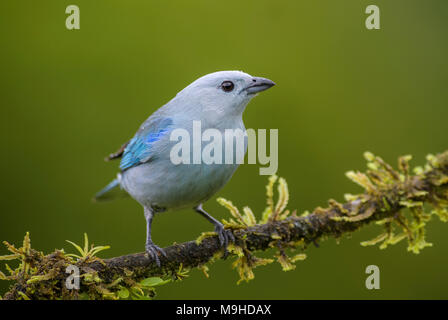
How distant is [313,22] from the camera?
636cm

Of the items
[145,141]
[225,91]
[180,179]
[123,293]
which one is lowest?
[123,293]

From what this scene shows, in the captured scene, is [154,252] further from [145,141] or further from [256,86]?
[256,86]

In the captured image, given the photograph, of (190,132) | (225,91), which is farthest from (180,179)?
(225,91)

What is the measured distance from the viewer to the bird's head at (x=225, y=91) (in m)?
4.03

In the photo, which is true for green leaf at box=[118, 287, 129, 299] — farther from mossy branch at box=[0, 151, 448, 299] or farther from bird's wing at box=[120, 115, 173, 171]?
bird's wing at box=[120, 115, 173, 171]

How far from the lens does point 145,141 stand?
424 centimetres

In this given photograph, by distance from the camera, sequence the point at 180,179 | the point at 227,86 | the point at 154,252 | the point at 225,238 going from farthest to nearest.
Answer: the point at 227,86
the point at 180,179
the point at 225,238
the point at 154,252

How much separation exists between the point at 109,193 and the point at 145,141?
1.28 meters

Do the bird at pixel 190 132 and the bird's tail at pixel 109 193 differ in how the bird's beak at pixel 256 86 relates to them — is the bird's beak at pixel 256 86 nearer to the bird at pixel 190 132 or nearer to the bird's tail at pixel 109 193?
the bird at pixel 190 132

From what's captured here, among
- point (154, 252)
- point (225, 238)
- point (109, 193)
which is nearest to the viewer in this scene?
point (154, 252)

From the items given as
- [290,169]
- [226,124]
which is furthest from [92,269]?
[290,169]

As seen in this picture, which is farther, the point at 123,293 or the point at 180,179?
the point at 180,179
